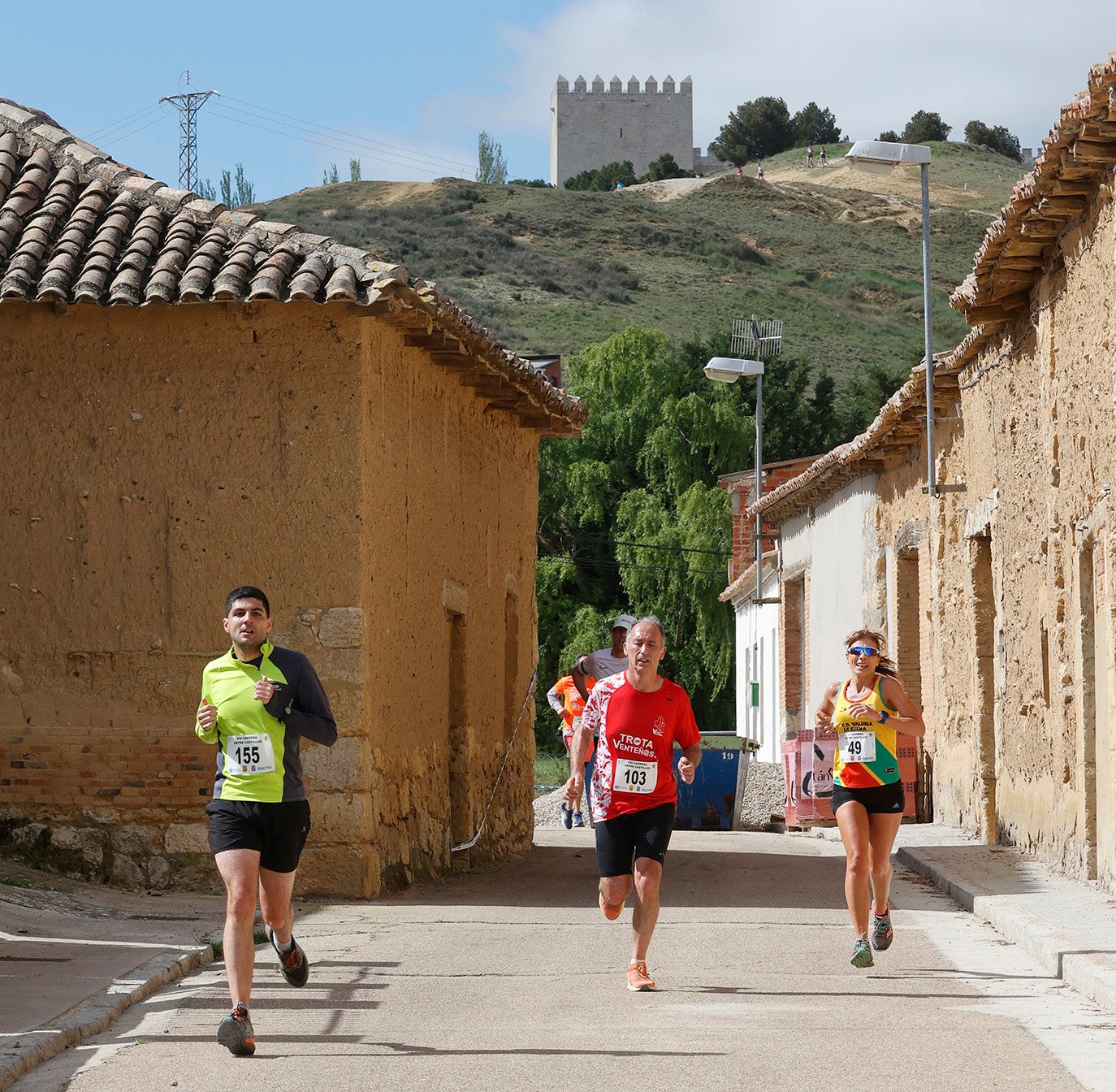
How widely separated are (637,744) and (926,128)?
13605 centimetres

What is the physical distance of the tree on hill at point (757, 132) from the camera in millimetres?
138625

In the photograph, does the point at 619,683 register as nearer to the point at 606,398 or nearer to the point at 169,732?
the point at 169,732

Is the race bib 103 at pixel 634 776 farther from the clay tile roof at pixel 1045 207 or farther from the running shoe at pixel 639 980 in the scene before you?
the clay tile roof at pixel 1045 207

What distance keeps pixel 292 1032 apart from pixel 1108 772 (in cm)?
637

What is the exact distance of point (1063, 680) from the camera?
41.4 feet

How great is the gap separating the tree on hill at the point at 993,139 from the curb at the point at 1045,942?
435ft

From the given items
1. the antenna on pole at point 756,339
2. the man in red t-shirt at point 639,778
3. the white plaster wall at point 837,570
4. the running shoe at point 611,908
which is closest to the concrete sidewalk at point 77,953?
the running shoe at point 611,908

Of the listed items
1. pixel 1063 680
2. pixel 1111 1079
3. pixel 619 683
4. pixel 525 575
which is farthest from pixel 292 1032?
pixel 525 575

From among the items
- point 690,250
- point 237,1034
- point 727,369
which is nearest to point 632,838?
point 237,1034

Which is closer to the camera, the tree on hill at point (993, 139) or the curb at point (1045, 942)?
the curb at point (1045, 942)

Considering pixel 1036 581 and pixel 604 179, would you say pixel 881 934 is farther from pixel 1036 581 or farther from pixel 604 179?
pixel 604 179

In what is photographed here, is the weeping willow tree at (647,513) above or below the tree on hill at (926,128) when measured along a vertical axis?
below

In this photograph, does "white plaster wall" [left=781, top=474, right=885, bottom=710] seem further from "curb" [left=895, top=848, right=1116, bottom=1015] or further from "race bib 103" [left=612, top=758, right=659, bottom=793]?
"race bib 103" [left=612, top=758, right=659, bottom=793]

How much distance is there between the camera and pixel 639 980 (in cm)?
793
